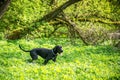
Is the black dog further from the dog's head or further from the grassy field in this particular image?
the grassy field

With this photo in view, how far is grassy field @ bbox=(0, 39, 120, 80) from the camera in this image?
42.4ft

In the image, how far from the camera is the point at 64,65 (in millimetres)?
15086

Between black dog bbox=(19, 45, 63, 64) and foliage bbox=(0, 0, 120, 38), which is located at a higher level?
black dog bbox=(19, 45, 63, 64)

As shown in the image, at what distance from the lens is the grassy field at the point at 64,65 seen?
12915 mm

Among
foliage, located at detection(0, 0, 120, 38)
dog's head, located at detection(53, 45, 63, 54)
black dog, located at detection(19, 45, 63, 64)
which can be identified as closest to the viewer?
black dog, located at detection(19, 45, 63, 64)

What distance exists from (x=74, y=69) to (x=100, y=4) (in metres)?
14.0

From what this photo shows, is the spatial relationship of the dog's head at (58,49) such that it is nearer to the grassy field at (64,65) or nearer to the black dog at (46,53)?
the black dog at (46,53)

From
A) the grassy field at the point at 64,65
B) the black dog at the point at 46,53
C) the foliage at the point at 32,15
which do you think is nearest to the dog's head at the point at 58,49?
the black dog at the point at 46,53

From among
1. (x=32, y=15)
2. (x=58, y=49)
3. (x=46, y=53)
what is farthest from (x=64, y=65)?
(x=32, y=15)

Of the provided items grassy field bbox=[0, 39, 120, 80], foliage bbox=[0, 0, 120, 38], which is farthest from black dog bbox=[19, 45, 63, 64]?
foliage bbox=[0, 0, 120, 38]

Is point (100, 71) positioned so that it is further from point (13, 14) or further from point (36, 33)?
point (13, 14)

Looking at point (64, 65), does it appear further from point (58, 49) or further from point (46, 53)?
point (46, 53)

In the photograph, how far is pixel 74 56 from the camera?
17297 millimetres

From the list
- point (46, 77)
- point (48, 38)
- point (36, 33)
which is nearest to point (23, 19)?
point (36, 33)
